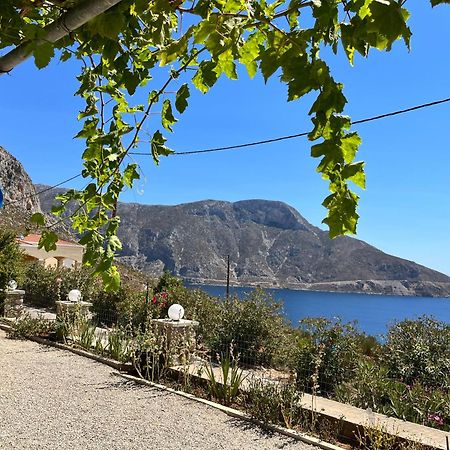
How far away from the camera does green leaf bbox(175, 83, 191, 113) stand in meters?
1.37

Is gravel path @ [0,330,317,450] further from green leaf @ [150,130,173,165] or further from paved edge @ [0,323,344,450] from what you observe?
green leaf @ [150,130,173,165]

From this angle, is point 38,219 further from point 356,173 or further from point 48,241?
point 356,173

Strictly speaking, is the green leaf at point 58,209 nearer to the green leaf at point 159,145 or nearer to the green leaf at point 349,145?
the green leaf at point 159,145

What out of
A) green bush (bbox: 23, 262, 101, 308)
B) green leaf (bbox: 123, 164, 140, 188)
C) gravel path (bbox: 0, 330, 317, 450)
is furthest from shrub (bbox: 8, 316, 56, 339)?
green leaf (bbox: 123, 164, 140, 188)

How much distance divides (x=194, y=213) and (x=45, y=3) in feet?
478

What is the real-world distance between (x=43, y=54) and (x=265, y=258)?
125m

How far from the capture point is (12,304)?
1058 cm

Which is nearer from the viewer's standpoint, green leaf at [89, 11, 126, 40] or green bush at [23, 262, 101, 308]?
green leaf at [89, 11, 126, 40]

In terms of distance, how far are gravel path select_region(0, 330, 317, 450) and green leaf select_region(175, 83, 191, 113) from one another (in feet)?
10.8

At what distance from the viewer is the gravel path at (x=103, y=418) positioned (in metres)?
3.80

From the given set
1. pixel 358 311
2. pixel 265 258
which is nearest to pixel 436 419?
pixel 358 311

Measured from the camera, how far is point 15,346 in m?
7.62

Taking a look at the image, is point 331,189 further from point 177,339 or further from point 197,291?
point 197,291

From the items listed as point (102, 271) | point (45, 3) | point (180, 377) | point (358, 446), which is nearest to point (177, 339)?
point (180, 377)
